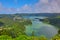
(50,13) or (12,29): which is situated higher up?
(50,13)

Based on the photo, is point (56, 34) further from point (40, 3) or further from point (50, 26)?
point (40, 3)

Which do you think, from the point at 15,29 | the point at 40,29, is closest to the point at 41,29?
the point at 40,29

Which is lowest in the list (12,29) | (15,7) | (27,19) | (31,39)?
(31,39)

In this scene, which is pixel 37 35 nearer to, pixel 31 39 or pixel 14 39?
pixel 31 39

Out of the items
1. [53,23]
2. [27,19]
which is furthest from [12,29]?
[53,23]

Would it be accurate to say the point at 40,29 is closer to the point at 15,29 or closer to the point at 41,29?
the point at 41,29
